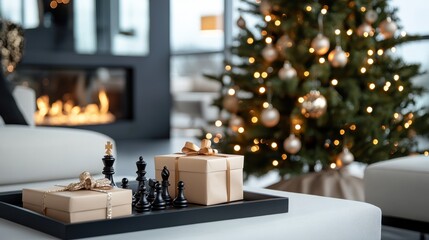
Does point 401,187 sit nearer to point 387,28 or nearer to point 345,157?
point 345,157

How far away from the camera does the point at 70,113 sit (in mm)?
7152

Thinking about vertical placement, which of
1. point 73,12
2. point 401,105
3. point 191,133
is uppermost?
point 73,12

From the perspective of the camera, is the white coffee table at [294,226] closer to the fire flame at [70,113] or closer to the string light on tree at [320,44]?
the string light on tree at [320,44]

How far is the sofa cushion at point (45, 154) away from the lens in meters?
2.24

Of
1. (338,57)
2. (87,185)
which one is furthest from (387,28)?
(87,185)

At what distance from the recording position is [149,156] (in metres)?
5.84

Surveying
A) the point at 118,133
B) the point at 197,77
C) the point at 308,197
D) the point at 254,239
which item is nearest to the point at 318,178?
the point at 308,197

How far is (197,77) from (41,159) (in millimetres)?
5982

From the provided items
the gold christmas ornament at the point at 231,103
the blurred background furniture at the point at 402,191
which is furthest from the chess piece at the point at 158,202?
the gold christmas ornament at the point at 231,103

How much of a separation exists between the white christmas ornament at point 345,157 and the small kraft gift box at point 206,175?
197cm

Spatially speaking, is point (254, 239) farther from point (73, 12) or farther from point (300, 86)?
point (73, 12)

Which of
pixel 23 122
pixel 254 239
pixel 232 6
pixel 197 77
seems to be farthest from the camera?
pixel 197 77

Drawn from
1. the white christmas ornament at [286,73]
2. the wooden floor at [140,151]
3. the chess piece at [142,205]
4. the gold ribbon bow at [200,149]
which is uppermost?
the white christmas ornament at [286,73]

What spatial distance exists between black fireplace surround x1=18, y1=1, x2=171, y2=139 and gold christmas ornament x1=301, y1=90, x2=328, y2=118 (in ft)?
13.5
